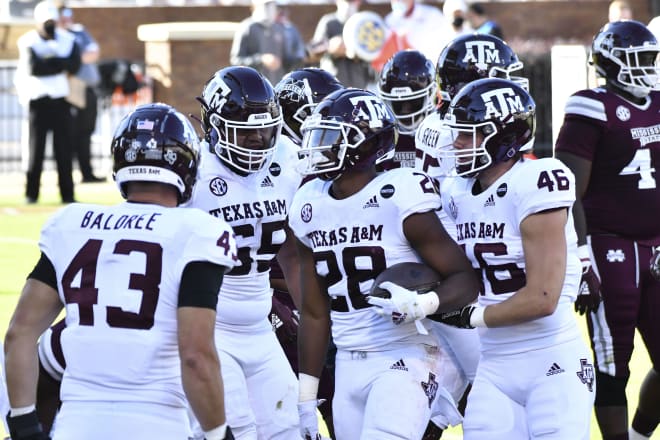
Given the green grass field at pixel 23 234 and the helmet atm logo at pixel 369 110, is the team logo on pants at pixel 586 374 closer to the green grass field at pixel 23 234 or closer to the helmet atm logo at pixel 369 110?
the helmet atm logo at pixel 369 110

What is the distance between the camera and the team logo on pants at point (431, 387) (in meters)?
5.15

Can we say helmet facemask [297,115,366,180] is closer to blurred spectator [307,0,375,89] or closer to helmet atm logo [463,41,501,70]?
helmet atm logo [463,41,501,70]

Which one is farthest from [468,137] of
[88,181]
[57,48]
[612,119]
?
[88,181]

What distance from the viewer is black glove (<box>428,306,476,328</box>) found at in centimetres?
513

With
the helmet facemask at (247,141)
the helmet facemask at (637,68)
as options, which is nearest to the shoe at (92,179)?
the helmet facemask at (637,68)

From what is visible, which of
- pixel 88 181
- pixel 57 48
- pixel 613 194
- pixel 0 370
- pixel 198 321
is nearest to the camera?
pixel 198 321

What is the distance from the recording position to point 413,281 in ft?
16.4

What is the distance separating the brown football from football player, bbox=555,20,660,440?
1388mm

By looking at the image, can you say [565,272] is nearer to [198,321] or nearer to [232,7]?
[198,321]

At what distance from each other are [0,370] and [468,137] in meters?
2.29

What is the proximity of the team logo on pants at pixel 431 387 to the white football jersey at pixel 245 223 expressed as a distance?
88cm

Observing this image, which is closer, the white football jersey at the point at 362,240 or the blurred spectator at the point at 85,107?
the white football jersey at the point at 362,240

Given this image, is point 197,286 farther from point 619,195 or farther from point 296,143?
point 619,195

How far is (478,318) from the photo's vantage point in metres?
5.05
